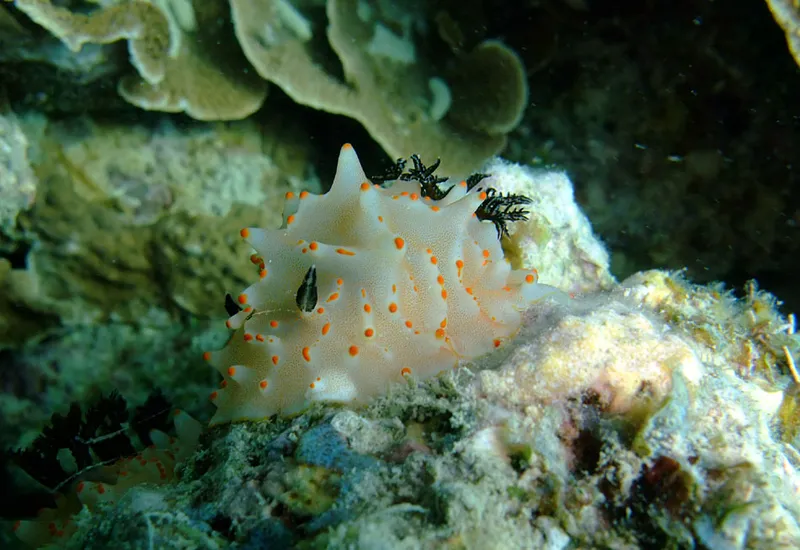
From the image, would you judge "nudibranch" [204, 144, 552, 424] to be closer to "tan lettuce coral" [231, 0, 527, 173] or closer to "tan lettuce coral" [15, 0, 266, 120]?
"tan lettuce coral" [231, 0, 527, 173]

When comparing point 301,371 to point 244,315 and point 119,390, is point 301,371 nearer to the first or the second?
point 244,315

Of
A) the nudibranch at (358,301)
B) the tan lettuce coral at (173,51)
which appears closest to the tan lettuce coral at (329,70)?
the tan lettuce coral at (173,51)

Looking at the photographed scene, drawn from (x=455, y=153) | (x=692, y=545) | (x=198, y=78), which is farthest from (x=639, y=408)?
(x=198, y=78)

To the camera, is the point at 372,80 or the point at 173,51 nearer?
the point at 173,51

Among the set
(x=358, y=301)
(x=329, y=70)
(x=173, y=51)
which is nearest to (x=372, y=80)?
(x=329, y=70)

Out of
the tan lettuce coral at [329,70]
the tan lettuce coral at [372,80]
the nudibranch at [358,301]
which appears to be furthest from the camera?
the tan lettuce coral at [372,80]

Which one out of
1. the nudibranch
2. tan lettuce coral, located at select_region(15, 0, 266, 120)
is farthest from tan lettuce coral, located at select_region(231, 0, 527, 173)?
the nudibranch

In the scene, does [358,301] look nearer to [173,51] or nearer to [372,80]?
[372,80]

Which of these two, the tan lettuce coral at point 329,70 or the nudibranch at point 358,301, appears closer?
the nudibranch at point 358,301

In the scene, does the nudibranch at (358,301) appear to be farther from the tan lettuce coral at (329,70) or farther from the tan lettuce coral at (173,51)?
the tan lettuce coral at (173,51)
